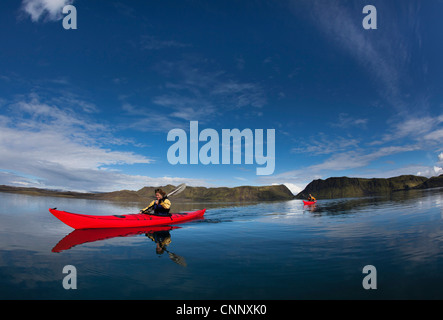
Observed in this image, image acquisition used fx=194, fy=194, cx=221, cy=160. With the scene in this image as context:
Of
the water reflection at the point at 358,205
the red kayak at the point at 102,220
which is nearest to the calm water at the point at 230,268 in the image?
the red kayak at the point at 102,220

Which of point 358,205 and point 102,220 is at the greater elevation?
point 102,220

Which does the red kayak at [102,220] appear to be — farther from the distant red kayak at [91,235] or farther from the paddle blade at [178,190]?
the paddle blade at [178,190]

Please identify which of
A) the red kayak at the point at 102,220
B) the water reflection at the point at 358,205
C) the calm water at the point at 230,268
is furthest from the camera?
the water reflection at the point at 358,205

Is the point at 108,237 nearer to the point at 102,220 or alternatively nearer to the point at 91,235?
the point at 91,235

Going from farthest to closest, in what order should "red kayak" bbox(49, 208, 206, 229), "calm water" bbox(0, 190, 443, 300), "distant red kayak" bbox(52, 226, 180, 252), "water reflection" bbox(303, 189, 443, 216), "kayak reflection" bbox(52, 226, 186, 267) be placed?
"water reflection" bbox(303, 189, 443, 216) → "red kayak" bbox(49, 208, 206, 229) → "distant red kayak" bbox(52, 226, 180, 252) → "kayak reflection" bbox(52, 226, 186, 267) → "calm water" bbox(0, 190, 443, 300)

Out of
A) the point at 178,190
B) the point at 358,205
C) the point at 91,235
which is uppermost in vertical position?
the point at 178,190

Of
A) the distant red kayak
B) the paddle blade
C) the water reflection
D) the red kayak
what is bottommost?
the water reflection

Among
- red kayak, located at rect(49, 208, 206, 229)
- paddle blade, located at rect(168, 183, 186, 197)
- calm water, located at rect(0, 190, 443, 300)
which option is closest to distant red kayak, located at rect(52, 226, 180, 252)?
calm water, located at rect(0, 190, 443, 300)

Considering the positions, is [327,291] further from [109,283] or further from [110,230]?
[110,230]

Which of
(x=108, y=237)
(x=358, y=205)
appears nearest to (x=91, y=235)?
(x=108, y=237)

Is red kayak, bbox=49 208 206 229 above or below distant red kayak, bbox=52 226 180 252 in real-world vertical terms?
above

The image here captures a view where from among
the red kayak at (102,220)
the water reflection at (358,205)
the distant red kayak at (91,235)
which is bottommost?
the water reflection at (358,205)

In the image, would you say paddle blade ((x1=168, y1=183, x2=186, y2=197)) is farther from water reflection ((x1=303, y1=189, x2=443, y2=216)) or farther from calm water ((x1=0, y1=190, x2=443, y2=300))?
water reflection ((x1=303, y1=189, x2=443, y2=216))

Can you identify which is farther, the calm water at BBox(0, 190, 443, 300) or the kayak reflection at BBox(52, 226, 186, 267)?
the kayak reflection at BBox(52, 226, 186, 267)
